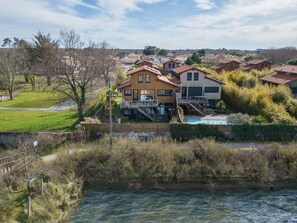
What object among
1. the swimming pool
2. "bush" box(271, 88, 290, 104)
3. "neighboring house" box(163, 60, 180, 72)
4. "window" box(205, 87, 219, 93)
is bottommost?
the swimming pool

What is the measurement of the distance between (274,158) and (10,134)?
24233 millimetres

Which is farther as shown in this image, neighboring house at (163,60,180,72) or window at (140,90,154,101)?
neighboring house at (163,60,180,72)

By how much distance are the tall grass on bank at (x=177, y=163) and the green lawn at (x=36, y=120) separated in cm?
838

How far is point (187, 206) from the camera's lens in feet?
58.6

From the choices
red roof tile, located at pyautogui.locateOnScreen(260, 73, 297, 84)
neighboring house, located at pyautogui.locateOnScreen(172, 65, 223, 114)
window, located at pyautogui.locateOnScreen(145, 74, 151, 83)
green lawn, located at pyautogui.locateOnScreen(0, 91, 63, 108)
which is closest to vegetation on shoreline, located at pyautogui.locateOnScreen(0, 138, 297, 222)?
window, located at pyautogui.locateOnScreen(145, 74, 151, 83)

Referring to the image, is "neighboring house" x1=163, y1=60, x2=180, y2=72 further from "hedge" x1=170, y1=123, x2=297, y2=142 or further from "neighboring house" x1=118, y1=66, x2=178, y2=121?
"hedge" x1=170, y1=123, x2=297, y2=142

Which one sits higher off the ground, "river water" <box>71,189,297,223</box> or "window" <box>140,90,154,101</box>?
"window" <box>140,90,154,101</box>

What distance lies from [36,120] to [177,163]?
743 inches

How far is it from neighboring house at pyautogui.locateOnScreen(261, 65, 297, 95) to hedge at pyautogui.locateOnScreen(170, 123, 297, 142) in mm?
16017

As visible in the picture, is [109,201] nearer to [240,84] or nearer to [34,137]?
[34,137]

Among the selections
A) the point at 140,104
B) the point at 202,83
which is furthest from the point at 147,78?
the point at 202,83

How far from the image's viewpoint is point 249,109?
110 ft

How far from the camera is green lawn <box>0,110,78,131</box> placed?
91.3 feet

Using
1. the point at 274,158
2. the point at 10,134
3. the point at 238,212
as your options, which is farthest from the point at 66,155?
the point at 274,158
